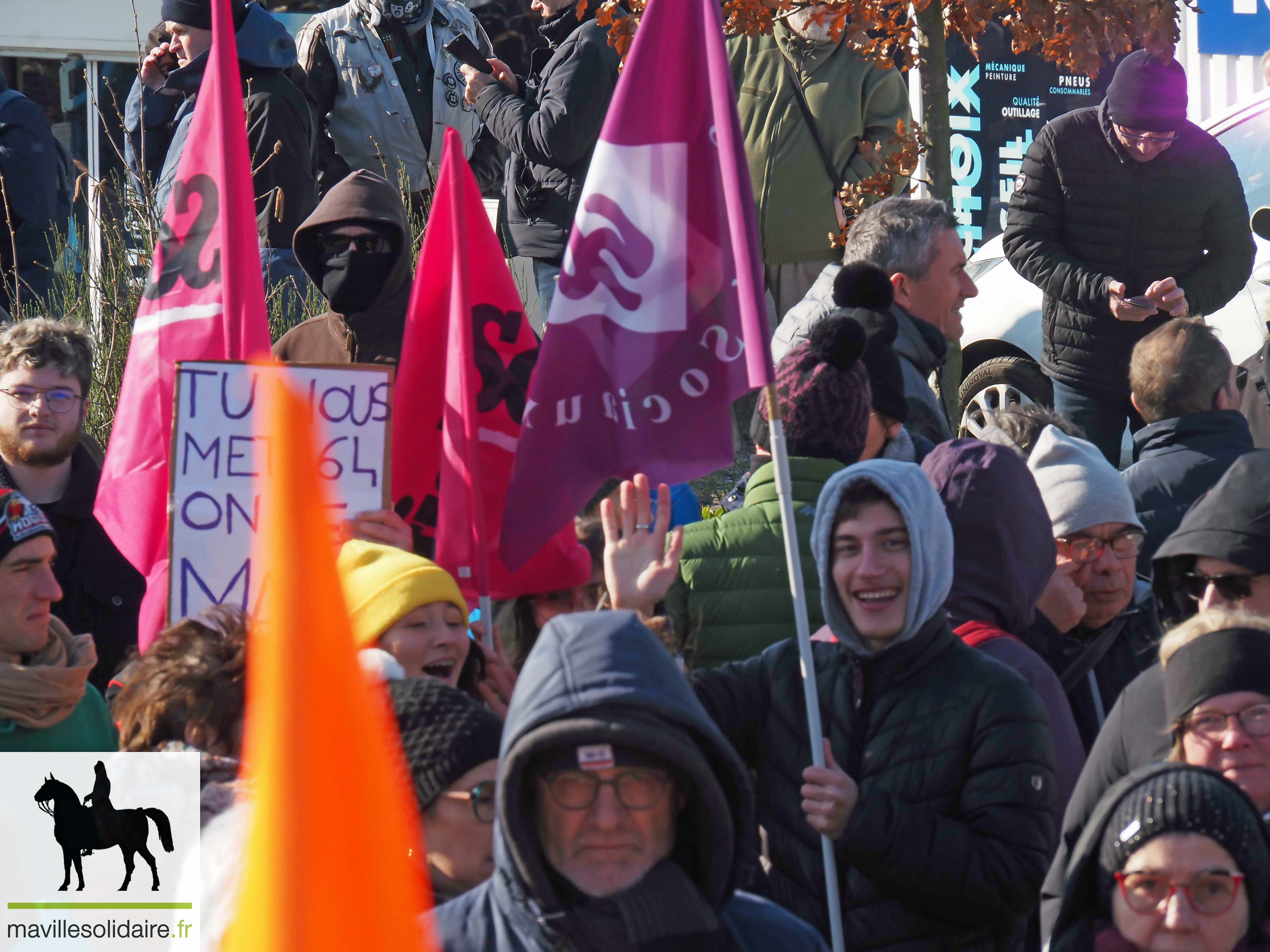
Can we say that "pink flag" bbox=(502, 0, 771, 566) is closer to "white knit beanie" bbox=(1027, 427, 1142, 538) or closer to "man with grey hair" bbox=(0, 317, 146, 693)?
"white knit beanie" bbox=(1027, 427, 1142, 538)

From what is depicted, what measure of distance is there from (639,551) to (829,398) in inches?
33.2

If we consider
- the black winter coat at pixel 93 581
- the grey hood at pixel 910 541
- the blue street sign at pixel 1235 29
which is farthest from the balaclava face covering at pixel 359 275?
the blue street sign at pixel 1235 29

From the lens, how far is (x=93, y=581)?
4832 mm

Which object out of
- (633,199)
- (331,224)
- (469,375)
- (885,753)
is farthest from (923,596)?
(331,224)

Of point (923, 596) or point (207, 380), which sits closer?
point (923, 596)

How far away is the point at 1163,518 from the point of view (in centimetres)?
508

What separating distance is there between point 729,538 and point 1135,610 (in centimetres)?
118

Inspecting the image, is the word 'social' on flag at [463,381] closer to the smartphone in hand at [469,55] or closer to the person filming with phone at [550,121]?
the person filming with phone at [550,121]

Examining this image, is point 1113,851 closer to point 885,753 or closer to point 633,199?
point 885,753

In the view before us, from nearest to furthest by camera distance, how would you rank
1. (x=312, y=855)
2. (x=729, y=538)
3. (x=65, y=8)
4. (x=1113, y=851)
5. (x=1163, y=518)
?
(x=312, y=855), (x=1113, y=851), (x=729, y=538), (x=1163, y=518), (x=65, y=8)

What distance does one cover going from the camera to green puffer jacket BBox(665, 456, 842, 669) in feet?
13.0

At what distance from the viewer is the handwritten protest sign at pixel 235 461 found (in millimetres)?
4113

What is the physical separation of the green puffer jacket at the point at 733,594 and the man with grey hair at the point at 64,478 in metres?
1.77

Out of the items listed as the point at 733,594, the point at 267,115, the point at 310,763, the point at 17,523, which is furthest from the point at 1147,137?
the point at 310,763
